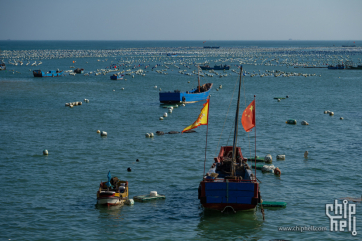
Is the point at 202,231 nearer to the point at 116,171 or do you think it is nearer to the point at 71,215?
the point at 71,215

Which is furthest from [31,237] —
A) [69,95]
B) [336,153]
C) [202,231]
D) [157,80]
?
[157,80]

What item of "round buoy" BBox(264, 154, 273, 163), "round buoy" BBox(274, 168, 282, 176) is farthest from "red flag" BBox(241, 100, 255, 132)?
"round buoy" BBox(264, 154, 273, 163)

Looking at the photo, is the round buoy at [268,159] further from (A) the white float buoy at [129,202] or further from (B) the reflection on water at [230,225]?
(A) the white float buoy at [129,202]

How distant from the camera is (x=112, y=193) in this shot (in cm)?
2736

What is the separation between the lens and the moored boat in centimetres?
2734

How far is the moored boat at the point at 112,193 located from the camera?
27.3 m

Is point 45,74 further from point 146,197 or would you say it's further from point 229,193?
point 229,193

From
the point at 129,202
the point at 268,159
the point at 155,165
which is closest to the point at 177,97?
the point at 155,165

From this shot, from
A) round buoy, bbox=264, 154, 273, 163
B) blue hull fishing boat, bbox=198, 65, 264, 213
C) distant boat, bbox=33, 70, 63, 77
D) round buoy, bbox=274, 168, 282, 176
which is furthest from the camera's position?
distant boat, bbox=33, 70, 63, 77

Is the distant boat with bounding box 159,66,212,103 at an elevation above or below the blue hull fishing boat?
above

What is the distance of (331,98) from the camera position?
83.6 metres

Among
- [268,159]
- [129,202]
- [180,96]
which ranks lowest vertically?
[129,202]

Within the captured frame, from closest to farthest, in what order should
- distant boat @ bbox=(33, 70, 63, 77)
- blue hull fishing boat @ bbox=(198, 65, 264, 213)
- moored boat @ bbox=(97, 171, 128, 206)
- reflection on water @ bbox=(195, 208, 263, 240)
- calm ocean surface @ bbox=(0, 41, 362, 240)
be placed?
1. reflection on water @ bbox=(195, 208, 263, 240)
2. calm ocean surface @ bbox=(0, 41, 362, 240)
3. blue hull fishing boat @ bbox=(198, 65, 264, 213)
4. moored boat @ bbox=(97, 171, 128, 206)
5. distant boat @ bbox=(33, 70, 63, 77)

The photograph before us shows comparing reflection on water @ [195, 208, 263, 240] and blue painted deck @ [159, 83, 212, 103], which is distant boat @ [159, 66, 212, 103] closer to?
blue painted deck @ [159, 83, 212, 103]
